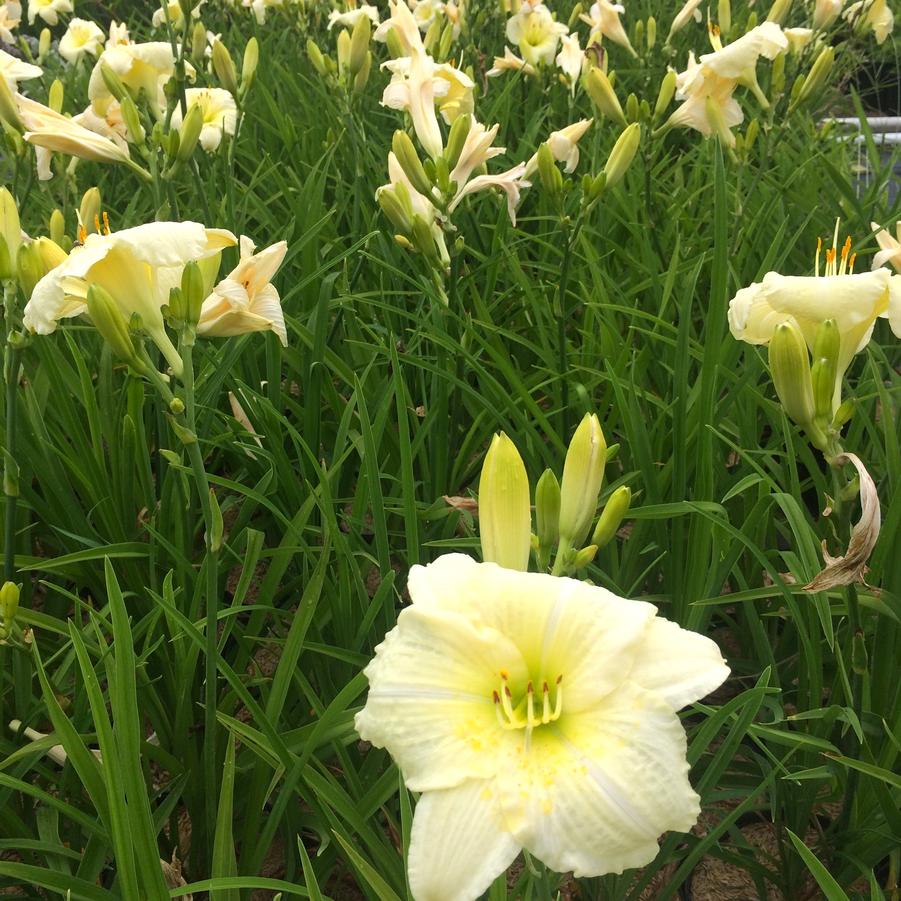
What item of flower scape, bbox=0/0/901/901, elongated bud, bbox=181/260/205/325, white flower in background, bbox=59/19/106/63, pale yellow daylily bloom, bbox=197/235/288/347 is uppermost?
white flower in background, bbox=59/19/106/63

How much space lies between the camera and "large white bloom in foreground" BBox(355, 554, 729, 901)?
63 cm

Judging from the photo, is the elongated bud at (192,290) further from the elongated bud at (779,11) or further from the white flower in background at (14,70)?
the elongated bud at (779,11)

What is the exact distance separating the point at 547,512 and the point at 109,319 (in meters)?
0.52

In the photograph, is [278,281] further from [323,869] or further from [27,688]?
[323,869]

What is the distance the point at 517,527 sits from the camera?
31.3 inches

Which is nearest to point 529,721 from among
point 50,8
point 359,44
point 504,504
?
point 504,504

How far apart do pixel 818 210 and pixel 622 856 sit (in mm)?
2228

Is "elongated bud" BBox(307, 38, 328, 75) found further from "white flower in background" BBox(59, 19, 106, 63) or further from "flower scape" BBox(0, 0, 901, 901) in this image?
"white flower in background" BBox(59, 19, 106, 63)

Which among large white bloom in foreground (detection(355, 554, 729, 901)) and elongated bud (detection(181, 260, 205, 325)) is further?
elongated bud (detection(181, 260, 205, 325))

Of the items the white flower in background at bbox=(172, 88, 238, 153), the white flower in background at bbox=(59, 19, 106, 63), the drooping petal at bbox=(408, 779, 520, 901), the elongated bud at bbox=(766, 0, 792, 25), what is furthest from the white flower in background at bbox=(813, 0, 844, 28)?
the drooping petal at bbox=(408, 779, 520, 901)

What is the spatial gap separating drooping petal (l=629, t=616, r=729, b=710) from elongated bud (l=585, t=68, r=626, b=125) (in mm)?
1666

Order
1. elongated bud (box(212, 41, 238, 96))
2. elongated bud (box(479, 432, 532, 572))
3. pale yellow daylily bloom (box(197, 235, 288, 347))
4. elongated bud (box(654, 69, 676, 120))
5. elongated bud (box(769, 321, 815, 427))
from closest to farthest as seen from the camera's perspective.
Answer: elongated bud (box(479, 432, 532, 572)) → elongated bud (box(769, 321, 815, 427)) → pale yellow daylily bloom (box(197, 235, 288, 347)) → elongated bud (box(654, 69, 676, 120)) → elongated bud (box(212, 41, 238, 96))

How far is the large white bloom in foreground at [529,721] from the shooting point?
0.63 m

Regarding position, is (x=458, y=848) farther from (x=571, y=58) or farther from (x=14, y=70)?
(x=571, y=58)
